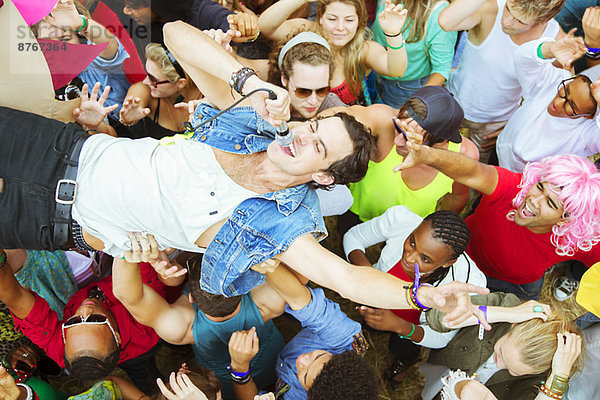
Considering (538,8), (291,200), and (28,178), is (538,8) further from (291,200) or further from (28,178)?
(28,178)

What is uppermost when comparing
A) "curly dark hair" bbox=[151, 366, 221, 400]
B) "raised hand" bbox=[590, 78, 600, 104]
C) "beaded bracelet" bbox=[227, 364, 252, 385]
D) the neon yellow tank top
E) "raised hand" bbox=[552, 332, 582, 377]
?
"raised hand" bbox=[590, 78, 600, 104]

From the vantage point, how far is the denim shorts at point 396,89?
392cm

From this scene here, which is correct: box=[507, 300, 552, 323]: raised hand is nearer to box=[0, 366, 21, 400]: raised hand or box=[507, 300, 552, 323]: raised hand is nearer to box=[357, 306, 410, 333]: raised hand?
box=[357, 306, 410, 333]: raised hand

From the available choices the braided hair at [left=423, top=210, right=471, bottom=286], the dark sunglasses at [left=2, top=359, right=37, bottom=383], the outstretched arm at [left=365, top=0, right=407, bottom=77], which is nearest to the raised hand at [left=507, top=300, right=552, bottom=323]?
the braided hair at [left=423, top=210, right=471, bottom=286]

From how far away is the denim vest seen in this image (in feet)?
6.84

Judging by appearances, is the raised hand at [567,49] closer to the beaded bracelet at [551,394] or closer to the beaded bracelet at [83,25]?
the beaded bracelet at [551,394]

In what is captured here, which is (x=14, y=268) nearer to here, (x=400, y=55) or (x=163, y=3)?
(x=163, y=3)

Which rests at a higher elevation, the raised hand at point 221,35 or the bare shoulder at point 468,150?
the raised hand at point 221,35

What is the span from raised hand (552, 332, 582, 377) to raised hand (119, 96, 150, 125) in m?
2.94

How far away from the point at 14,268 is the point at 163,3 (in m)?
2.25

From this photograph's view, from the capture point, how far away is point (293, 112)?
305 cm

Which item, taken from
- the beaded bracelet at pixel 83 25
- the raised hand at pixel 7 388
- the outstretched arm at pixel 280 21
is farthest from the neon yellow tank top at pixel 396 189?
the raised hand at pixel 7 388

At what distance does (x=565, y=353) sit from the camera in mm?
2391

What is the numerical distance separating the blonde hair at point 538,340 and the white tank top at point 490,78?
1.93 meters
